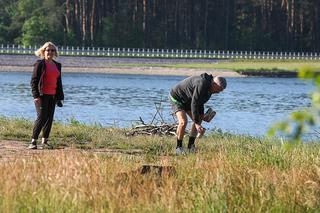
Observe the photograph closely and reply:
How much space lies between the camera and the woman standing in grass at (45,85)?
42.5 feet

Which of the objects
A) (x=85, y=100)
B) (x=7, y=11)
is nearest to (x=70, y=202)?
(x=85, y=100)

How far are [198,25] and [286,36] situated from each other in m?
11.3

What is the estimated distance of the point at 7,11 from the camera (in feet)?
328

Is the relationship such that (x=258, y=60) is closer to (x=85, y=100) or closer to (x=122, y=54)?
(x=122, y=54)

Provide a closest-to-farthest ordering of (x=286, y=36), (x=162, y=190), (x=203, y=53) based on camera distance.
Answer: (x=162, y=190) < (x=203, y=53) < (x=286, y=36)

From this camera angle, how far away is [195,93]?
12.3 metres

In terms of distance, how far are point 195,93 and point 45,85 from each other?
247 centimetres

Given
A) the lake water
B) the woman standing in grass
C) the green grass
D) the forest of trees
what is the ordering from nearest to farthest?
the woman standing in grass < the lake water < the green grass < the forest of trees

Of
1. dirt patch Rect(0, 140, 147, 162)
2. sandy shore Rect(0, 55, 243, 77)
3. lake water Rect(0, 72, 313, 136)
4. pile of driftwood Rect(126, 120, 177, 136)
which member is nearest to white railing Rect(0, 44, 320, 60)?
sandy shore Rect(0, 55, 243, 77)

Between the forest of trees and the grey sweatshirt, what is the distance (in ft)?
252

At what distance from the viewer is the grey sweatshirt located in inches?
480

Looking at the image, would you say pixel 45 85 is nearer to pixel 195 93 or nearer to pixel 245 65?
pixel 195 93

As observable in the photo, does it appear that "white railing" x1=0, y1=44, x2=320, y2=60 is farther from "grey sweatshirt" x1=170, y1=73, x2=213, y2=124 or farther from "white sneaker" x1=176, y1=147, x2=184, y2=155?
"grey sweatshirt" x1=170, y1=73, x2=213, y2=124

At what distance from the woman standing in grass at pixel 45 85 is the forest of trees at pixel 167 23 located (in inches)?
2992
